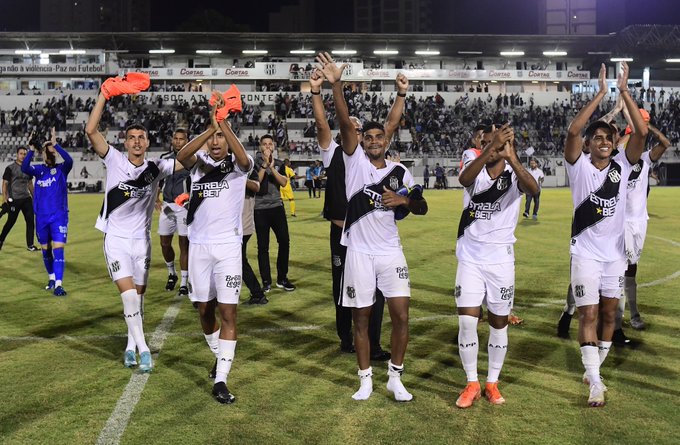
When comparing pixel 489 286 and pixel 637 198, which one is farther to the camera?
pixel 637 198

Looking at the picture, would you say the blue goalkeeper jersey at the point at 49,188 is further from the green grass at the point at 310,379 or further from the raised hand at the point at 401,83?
the raised hand at the point at 401,83

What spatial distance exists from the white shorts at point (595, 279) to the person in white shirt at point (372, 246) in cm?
140

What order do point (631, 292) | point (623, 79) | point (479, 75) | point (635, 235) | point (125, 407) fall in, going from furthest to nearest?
point (479, 75)
point (631, 292)
point (635, 235)
point (623, 79)
point (125, 407)

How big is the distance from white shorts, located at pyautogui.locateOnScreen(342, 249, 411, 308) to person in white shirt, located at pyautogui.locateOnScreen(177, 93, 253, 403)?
98 centimetres

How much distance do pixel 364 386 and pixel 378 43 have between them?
193 feet

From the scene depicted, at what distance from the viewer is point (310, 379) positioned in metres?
5.98

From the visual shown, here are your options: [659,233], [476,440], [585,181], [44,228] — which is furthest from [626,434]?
[659,233]

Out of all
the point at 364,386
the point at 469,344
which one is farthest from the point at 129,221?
the point at 469,344

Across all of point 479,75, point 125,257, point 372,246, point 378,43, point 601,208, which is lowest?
point 125,257

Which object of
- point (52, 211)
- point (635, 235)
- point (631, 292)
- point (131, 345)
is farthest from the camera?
point (52, 211)

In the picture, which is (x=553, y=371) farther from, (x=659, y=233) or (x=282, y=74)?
(x=282, y=74)

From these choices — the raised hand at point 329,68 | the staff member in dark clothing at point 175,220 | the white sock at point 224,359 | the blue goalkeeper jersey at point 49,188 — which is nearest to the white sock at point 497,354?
the white sock at point 224,359

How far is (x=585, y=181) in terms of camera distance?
18.3ft

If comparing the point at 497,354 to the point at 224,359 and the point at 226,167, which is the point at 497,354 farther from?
the point at 226,167
